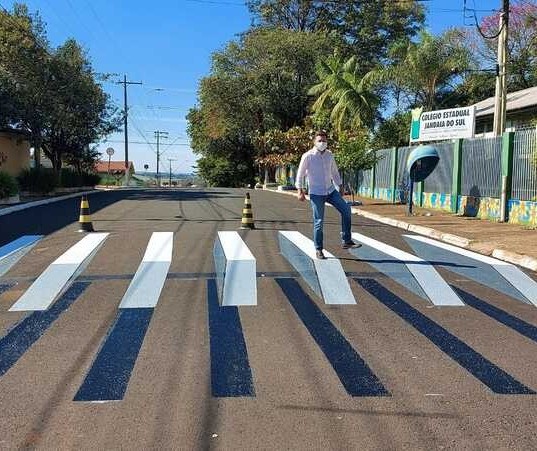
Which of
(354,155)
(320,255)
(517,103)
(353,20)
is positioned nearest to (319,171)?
(320,255)

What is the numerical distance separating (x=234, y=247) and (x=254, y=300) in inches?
149

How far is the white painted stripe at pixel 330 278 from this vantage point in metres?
7.45

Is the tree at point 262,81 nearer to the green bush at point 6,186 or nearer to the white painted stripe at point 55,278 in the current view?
the green bush at point 6,186

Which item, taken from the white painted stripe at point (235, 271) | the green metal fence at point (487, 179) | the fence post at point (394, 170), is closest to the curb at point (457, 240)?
the green metal fence at point (487, 179)

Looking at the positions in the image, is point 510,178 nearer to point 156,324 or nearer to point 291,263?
point 291,263

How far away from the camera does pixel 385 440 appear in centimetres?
384

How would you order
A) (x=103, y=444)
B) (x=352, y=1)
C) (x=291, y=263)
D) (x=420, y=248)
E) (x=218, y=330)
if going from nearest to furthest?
(x=103, y=444)
(x=218, y=330)
(x=291, y=263)
(x=420, y=248)
(x=352, y=1)

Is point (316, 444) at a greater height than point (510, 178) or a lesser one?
lesser

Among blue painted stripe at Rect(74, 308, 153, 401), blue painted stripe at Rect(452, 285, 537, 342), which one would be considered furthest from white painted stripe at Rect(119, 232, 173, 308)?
blue painted stripe at Rect(452, 285, 537, 342)

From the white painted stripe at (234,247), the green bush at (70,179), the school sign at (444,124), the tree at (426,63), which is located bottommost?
the white painted stripe at (234,247)

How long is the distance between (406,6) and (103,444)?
48.9 meters

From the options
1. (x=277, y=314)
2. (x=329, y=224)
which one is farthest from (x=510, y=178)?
(x=277, y=314)

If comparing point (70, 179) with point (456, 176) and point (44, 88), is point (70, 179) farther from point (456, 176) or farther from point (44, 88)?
point (456, 176)

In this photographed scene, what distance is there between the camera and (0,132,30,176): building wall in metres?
29.9
